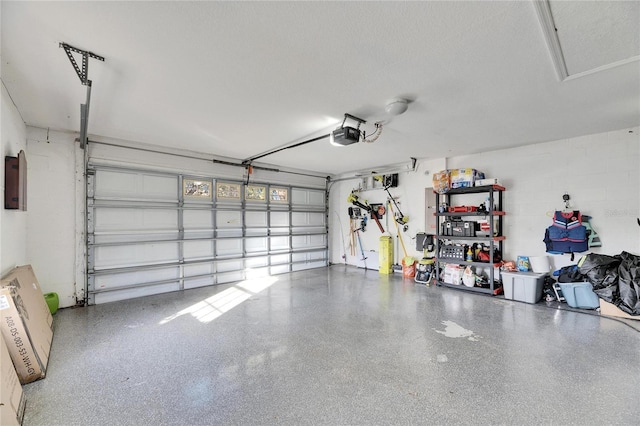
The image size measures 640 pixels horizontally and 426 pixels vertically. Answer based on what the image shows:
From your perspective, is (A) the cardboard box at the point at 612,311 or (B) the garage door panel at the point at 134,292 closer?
(A) the cardboard box at the point at 612,311

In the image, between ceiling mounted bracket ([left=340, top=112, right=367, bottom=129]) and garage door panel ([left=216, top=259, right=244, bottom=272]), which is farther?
garage door panel ([left=216, top=259, right=244, bottom=272])

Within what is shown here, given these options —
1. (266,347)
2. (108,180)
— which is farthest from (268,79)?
(108,180)

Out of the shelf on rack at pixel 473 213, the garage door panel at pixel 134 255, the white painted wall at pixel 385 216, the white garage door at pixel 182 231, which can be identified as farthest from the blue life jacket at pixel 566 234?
the garage door panel at pixel 134 255

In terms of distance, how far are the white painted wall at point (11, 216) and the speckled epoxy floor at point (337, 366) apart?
98 centimetres

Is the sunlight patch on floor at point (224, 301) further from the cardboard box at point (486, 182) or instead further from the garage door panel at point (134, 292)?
the cardboard box at point (486, 182)

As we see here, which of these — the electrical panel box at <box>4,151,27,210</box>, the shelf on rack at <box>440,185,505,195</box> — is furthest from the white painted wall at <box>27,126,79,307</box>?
the shelf on rack at <box>440,185,505,195</box>

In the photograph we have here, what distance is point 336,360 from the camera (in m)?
2.55

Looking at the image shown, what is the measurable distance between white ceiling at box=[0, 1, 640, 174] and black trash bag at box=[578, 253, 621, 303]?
6.13ft

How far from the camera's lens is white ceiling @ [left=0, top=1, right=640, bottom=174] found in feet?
5.69

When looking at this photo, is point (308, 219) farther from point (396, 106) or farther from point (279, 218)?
point (396, 106)

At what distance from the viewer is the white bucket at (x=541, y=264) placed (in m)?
4.40

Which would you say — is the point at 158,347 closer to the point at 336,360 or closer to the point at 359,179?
the point at 336,360

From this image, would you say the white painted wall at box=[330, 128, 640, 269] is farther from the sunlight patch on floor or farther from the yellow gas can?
the sunlight patch on floor

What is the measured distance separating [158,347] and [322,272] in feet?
14.4
